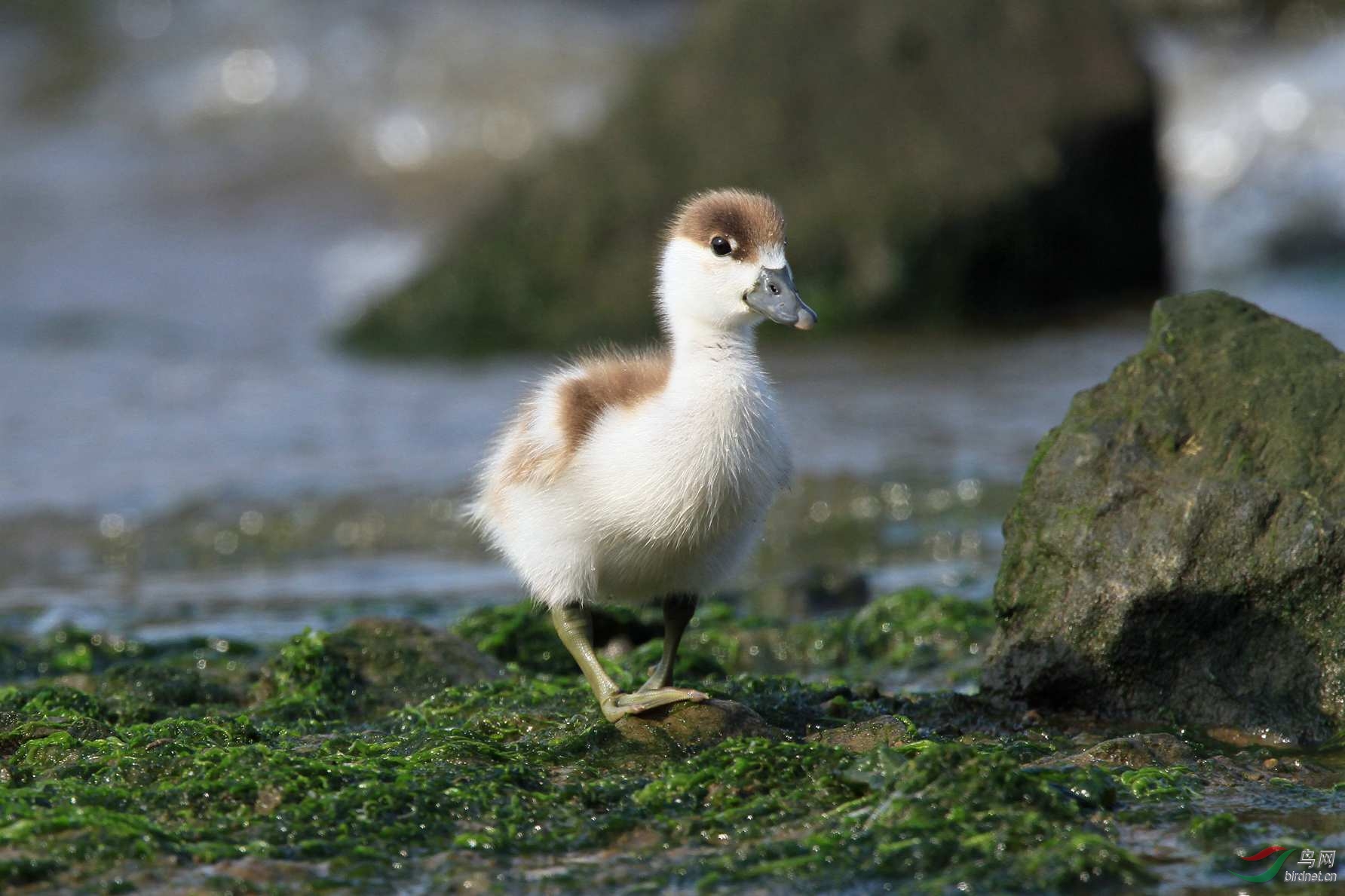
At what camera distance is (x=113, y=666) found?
6.32 m

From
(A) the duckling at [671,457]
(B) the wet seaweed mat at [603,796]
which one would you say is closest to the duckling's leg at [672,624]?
(A) the duckling at [671,457]

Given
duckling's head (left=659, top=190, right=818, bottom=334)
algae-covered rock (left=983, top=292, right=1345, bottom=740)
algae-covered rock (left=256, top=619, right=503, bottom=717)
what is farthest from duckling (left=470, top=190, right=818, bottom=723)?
algae-covered rock (left=983, top=292, right=1345, bottom=740)

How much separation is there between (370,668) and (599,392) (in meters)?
1.45

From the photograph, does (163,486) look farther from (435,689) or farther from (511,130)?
(511,130)

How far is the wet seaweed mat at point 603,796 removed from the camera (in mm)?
3896

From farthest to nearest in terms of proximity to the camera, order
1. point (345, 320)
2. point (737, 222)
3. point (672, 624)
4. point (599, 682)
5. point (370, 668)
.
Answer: point (345, 320)
point (370, 668)
point (672, 624)
point (737, 222)
point (599, 682)

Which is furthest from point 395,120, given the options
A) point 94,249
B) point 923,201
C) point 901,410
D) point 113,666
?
point 113,666

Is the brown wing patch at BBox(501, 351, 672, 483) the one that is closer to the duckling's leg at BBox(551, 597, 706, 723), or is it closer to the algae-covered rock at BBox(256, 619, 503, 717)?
the duckling's leg at BBox(551, 597, 706, 723)

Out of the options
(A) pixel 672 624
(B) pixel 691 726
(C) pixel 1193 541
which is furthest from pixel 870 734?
(C) pixel 1193 541

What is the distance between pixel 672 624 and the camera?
17.5ft

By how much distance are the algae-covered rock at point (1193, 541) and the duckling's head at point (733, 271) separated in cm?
109

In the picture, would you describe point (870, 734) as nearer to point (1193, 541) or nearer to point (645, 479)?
point (645, 479)

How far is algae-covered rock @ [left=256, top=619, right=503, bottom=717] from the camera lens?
576cm

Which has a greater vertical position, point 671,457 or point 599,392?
point 599,392
